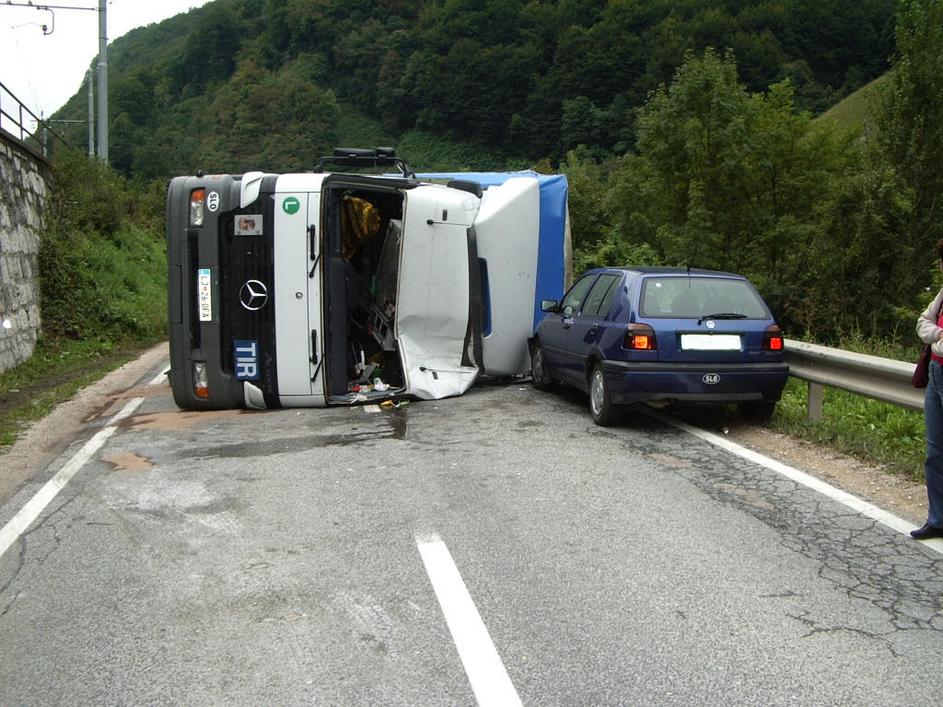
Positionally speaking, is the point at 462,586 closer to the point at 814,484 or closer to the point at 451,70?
the point at 814,484

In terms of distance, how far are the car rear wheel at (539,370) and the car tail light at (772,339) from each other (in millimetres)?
3024

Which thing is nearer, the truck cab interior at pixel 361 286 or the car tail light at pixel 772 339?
the car tail light at pixel 772 339

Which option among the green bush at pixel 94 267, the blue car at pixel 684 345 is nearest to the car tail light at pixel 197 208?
the blue car at pixel 684 345

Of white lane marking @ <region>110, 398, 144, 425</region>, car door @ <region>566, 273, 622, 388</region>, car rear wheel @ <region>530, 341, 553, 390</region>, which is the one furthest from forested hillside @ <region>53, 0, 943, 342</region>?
white lane marking @ <region>110, 398, 144, 425</region>

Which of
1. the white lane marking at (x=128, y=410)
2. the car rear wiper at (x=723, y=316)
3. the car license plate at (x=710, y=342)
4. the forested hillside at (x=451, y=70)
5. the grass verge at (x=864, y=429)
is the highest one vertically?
the forested hillside at (x=451, y=70)

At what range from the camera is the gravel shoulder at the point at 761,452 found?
5977 millimetres

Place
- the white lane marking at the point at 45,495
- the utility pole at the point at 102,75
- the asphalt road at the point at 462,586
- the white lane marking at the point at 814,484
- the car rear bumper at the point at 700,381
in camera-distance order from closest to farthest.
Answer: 1. the asphalt road at the point at 462,586
2. the white lane marking at the point at 814,484
3. the white lane marking at the point at 45,495
4. the car rear bumper at the point at 700,381
5. the utility pole at the point at 102,75

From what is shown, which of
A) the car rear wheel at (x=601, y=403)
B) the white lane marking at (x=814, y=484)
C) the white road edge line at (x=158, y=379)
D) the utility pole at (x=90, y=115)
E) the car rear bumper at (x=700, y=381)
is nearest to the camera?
the white lane marking at (x=814, y=484)

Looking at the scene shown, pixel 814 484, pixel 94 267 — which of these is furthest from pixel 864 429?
pixel 94 267

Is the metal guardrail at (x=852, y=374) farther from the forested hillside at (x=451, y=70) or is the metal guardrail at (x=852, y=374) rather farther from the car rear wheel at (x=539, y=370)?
the forested hillside at (x=451, y=70)

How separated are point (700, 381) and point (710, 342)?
1.16ft

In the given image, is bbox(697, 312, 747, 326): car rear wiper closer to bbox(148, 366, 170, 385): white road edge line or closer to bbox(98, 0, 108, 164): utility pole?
bbox(148, 366, 170, 385): white road edge line

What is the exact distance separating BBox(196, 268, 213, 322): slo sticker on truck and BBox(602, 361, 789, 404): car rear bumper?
14.2 ft

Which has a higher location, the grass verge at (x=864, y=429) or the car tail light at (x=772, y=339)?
the car tail light at (x=772, y=339)
